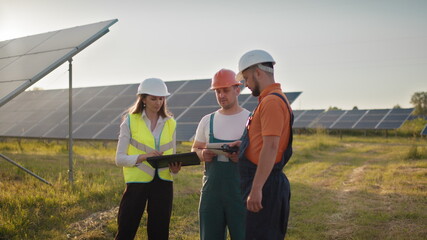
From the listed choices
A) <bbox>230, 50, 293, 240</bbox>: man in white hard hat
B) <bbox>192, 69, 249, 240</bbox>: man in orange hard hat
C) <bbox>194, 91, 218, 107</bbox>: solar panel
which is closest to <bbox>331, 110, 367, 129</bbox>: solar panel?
<bbox>194, 91, 218, 107</bbox>: solar panel

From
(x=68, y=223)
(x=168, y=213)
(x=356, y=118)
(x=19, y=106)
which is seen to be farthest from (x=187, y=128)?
(x=356, y=118)

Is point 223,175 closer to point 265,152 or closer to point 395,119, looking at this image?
point 265,152

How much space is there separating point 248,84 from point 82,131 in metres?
11.7

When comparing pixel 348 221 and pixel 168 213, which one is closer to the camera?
pixel 168 213

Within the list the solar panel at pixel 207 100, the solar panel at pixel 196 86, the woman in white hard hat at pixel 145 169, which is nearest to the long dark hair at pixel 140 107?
the woman in white hard hat at pixel 145 169

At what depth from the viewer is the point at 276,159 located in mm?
2691

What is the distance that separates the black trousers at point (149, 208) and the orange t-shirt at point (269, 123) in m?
1.05

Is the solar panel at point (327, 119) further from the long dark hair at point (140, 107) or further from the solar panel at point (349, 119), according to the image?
the long dark hair at point (140, 107)

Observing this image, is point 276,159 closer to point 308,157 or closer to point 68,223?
point 68,223

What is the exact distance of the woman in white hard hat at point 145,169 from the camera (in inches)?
134

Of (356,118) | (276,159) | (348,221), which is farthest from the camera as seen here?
(356,118)

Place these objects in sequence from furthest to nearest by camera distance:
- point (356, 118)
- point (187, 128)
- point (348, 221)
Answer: point (356, 118) → point (187, 128) → point (348, 221)

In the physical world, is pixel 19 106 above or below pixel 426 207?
above

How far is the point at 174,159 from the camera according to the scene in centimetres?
333
